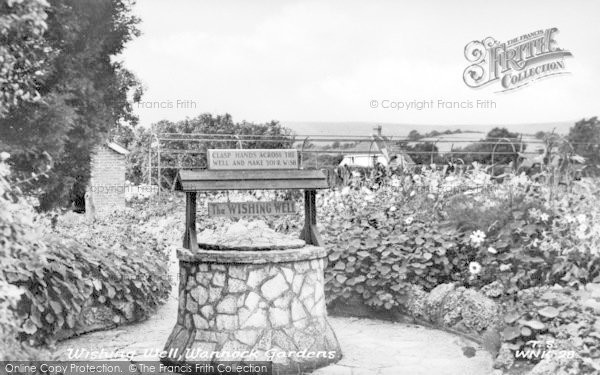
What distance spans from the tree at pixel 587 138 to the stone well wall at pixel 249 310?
10896 mm

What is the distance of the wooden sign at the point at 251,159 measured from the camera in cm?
524

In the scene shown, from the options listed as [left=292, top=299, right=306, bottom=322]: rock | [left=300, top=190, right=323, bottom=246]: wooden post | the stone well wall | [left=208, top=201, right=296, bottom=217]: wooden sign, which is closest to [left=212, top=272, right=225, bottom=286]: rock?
the stone well wall

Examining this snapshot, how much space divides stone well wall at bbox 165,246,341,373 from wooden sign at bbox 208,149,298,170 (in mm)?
696

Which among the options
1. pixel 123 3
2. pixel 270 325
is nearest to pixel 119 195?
pixel 123 3

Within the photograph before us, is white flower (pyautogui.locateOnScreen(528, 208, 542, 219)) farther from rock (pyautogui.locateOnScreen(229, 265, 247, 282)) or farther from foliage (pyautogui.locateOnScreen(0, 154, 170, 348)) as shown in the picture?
foliage (pyautogui.locateOnScreen(0, 154, 170, 348))

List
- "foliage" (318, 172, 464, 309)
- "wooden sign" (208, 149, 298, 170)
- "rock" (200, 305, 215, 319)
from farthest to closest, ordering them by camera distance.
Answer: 1. "foliage" (318, 172, 464, 309)
2. "wooden sign" (208, 149, 298, 170)
3. "rock" (200, 305, 215, 319)

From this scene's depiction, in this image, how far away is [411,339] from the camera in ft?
19.3

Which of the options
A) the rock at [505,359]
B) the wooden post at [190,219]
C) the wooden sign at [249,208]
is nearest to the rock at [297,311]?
the wooden sign at [249,208]

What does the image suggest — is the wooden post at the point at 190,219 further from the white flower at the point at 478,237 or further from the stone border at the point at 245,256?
the white flower at the point at 478,237

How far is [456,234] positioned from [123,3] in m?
4.43

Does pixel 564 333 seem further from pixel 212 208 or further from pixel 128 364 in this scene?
pixel 128 364

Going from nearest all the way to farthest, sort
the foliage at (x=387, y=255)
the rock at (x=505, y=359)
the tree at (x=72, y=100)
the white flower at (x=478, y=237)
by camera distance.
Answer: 1. the rock at (x=505, y=359)
2. the tree at (x=72, y=100)
3. the white flower at (x=478, y=237)
4. the foliage at (x=387, y=255)

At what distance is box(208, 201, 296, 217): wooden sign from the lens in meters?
5.18

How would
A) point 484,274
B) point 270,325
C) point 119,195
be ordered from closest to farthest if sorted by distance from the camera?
point 270,325 → point 484,274 → point 119,195
